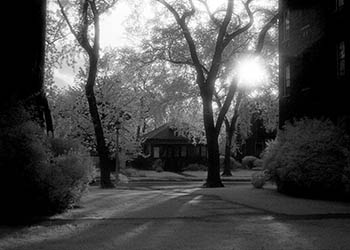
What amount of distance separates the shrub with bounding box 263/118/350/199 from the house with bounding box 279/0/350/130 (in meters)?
1.12

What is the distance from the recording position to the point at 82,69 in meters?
41.7

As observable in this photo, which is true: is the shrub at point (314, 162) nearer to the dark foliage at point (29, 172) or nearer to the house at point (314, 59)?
the house at point (314, 59)

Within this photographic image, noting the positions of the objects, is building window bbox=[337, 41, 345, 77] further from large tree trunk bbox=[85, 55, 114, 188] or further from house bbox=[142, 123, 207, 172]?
house bbox=[142, 123, 207, 172]

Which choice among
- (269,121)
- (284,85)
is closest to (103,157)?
(284,85)

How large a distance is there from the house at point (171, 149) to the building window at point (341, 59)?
119 feet

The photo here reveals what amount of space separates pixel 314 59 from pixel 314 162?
628 centimetres

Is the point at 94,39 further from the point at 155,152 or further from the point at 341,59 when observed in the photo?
the point at 155,152

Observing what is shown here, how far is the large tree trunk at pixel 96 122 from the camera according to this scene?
77.5 ft

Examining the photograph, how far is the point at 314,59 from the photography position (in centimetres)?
1992

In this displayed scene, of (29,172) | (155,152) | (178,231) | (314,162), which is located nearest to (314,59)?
(314,162)

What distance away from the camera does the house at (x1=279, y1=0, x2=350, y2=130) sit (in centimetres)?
1794

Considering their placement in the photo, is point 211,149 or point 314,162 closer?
point 314,162

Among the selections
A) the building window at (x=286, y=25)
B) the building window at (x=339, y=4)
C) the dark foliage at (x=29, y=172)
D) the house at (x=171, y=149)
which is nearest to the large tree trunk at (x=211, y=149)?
the building window at (x=286, y=25)

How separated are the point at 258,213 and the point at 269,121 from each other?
107 ft
